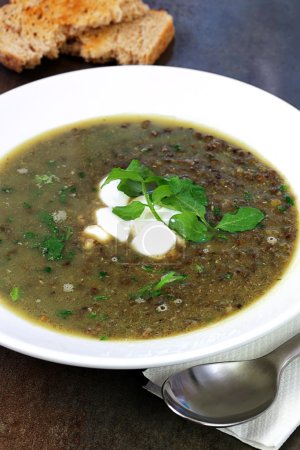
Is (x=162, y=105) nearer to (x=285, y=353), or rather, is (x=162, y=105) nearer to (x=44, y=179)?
(x=44, y=179)

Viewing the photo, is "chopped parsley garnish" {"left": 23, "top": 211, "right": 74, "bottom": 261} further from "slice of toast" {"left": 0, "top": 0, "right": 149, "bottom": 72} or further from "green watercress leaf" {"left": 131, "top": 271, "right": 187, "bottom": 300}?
"slice of toast" {"left": 0, "top": 0, "right": 149, "bottom": 72}

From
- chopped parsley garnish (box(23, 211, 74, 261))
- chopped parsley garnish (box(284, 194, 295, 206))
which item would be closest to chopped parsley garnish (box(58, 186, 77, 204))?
chopped parsley garnish (box(23, 211, 74, 261))

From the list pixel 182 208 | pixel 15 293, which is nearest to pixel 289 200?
pixel 182 208

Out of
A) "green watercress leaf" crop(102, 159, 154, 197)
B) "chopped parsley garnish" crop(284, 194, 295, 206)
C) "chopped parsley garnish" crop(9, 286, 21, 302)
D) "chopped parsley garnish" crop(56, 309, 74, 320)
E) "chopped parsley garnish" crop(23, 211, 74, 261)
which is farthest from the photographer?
"chopped parsley garnish" crop(284, 194, 295, 206)

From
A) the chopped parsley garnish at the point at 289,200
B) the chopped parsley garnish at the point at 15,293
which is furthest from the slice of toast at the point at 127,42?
the chopped parsley garnish at the point at 15,293

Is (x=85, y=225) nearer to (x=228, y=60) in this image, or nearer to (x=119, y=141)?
(x=119, y=141)

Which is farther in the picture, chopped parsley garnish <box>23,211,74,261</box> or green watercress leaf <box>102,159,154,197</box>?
green watercress leaf <box>102,159,154,197</box>

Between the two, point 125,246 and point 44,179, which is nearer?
point 125,246

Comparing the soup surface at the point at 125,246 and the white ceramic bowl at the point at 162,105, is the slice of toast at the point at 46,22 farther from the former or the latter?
the soup surface at the point at 125,246
